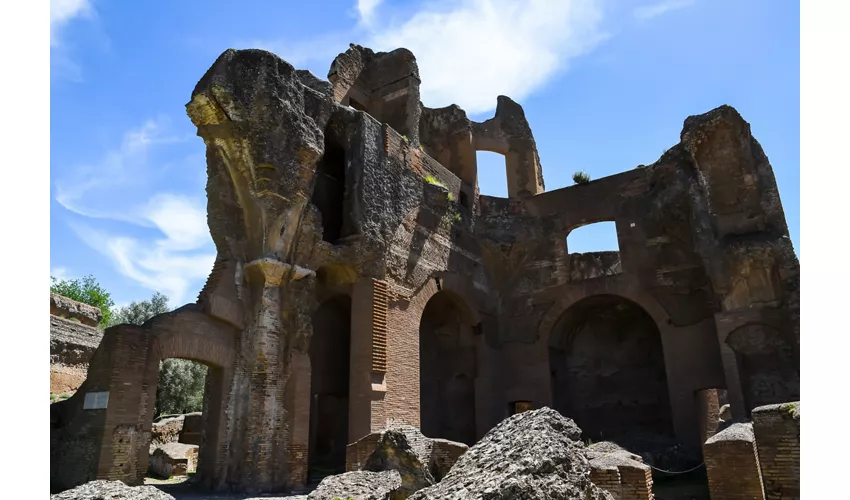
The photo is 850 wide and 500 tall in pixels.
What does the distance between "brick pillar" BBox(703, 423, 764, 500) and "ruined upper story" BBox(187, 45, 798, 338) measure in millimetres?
5792

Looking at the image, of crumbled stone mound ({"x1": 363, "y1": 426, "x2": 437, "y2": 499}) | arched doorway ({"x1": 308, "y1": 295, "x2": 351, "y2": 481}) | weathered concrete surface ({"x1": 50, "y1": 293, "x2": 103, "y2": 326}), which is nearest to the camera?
crumbled stone mound ({"x1": 363, "y1": 426, "x2": 437, "y2": 499})

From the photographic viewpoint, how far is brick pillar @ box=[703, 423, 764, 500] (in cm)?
729

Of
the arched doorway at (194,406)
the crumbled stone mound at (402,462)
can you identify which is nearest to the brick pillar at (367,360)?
the arched doorway at (194,406)

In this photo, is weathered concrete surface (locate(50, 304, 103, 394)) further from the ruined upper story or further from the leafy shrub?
the leafy shrub

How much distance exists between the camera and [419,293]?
12.9 meters

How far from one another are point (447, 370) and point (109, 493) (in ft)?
38.2

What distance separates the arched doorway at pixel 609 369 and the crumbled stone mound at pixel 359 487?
10.9 metres

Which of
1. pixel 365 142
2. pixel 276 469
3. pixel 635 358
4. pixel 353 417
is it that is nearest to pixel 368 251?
pixel 365 142

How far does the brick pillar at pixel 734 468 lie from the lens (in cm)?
729

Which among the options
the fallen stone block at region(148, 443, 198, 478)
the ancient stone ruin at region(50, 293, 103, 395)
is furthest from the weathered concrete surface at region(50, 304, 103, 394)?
the fallen stone block at region(148, 443, 198, 478)

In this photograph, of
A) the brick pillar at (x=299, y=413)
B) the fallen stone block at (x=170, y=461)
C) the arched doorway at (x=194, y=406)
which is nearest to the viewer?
the arched doorway at (x=194, y=406)

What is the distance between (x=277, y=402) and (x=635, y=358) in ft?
33.5

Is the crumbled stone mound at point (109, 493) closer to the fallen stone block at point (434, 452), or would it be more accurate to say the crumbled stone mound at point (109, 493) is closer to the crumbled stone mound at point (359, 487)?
the crumbled stone mound at point (359, 487)

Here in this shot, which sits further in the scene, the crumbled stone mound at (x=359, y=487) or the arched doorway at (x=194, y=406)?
the arched doorway at (x=194, y=406)
